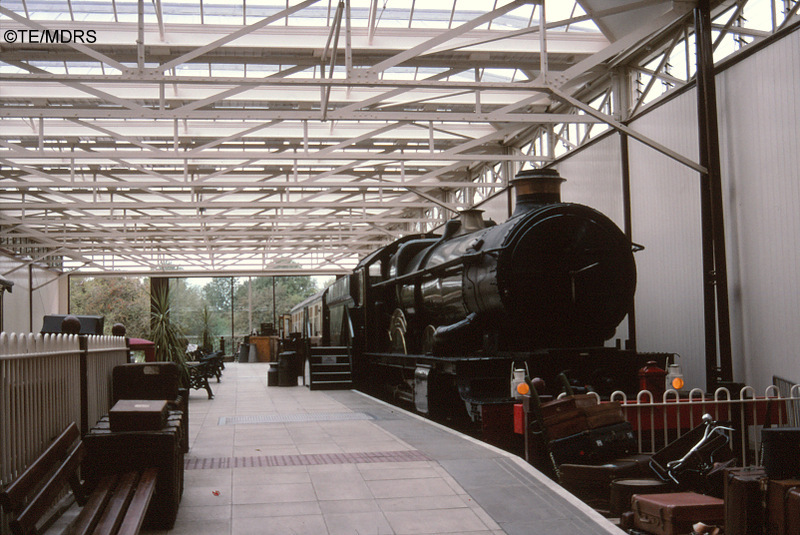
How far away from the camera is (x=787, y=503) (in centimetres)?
428

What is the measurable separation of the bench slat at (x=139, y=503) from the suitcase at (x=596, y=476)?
3.34 metres

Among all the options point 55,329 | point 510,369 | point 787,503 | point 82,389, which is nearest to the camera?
point 787,503

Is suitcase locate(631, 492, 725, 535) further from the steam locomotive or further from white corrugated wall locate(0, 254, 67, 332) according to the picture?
white corrugated wall locate(0, 254, 67, 332)

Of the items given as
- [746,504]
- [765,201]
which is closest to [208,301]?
[765,201]

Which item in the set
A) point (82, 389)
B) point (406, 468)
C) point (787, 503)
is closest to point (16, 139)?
point (82, 389)

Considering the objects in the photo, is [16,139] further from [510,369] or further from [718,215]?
[718,215]

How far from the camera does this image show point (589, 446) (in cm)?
626

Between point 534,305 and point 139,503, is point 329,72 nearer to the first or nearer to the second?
point 534,305

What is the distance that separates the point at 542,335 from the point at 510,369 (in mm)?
522

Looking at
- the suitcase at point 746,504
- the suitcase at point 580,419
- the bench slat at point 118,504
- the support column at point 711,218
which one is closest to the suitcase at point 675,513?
the suitcase at point 746,504

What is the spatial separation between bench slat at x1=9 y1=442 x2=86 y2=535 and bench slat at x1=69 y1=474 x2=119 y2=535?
0.17 metres

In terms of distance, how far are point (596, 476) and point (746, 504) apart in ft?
5.89

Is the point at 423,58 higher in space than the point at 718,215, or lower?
higher

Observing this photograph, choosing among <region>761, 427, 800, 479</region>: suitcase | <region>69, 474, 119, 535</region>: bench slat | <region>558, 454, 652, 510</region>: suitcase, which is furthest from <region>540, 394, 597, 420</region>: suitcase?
<region>69, 474, 119, 535</region>: bench slat
